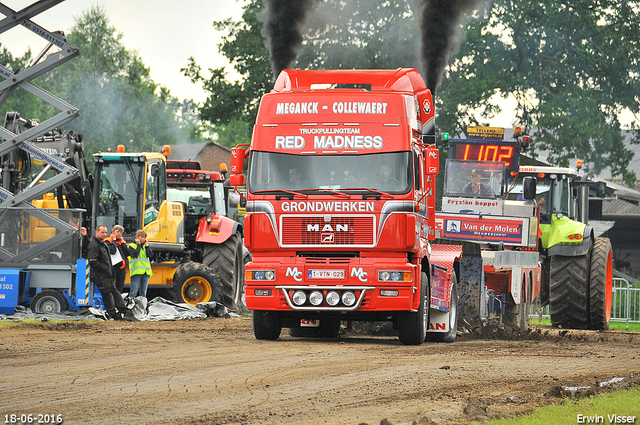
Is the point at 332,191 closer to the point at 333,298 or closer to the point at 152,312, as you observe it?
the point at 333,298

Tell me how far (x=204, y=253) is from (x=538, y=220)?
23.8 feet

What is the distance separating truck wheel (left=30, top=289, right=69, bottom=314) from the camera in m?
16.6

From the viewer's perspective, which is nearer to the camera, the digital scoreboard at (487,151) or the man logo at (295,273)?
the man logo at (295,273)

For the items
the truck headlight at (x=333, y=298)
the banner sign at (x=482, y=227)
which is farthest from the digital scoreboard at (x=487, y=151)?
the truck headlight at (x=333, y=298)

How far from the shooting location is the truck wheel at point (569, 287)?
1798 cm

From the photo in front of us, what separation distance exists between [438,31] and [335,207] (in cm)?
882

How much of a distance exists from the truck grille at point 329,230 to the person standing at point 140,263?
20.8 ft

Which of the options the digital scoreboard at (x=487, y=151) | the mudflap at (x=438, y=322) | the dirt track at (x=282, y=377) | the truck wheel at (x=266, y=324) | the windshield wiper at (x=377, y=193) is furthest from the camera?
the digital scoreboard at (x=487, y=151)

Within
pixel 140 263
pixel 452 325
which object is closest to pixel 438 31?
pixel 452 325

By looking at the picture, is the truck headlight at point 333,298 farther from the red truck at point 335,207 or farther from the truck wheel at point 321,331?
the truck wheel at point 321,331

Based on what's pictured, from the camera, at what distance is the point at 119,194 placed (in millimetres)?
19516

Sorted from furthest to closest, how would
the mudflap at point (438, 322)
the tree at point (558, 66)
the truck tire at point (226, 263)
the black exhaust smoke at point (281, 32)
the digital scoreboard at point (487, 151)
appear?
1. the tree at point (558, 66)
2. the truck tire at point (226, 263)
3. the black exhaust smoke at point (281, 32)
4. the digital scoreboard at point (487, 151)
5. the mudflap at point (438, 322)

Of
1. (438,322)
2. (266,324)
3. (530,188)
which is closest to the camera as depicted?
(266,324)

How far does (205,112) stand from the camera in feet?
128
